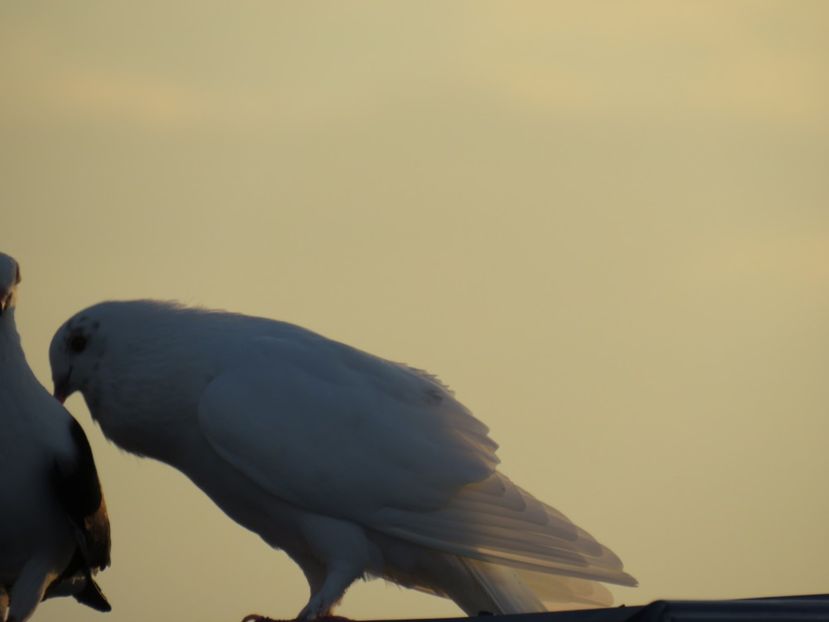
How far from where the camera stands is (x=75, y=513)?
8156mm

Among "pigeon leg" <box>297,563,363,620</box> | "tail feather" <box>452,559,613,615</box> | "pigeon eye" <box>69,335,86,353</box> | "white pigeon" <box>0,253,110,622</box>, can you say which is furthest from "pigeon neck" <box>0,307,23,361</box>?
"tail feather" <box>452,559,613,615</box>

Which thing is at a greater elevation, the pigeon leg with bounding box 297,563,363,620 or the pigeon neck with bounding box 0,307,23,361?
the pigeon neck with bounding box 0,307,23,361

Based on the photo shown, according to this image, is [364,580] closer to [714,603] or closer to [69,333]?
[69,333]

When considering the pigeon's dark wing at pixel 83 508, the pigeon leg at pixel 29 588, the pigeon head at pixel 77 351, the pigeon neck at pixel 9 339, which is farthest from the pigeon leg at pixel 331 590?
the pigeon neck at pixel 9 339

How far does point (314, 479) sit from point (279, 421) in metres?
0.35

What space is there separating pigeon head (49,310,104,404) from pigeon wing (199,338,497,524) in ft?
2.88

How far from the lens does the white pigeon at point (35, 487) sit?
8047mm

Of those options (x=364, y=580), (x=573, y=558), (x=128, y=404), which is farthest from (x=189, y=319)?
(x=573, y=558)

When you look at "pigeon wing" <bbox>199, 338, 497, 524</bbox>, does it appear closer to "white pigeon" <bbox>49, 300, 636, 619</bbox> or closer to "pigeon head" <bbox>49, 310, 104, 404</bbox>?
"white pigeon" <bbox>49, 300, 636, 619</bbox>

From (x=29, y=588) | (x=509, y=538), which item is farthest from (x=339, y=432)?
(x=29, y=588)


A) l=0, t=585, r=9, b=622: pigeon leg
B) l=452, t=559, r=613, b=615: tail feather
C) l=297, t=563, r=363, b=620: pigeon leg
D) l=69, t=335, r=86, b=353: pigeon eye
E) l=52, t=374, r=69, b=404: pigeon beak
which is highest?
l=69, t=335, r=86, b=353: pigeon eye

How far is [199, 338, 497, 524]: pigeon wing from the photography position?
8.14 meters

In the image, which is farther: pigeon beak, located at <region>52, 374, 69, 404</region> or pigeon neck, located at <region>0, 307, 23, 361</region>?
pigeon beak, located at <region>52, 374, 69, 404</region>

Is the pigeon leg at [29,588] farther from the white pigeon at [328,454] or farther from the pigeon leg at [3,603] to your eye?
the white pigeon at [328,454]
